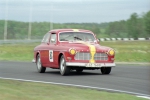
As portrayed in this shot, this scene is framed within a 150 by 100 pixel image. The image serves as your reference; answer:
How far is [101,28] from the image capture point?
3159 inches

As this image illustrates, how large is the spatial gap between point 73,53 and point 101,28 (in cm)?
6189

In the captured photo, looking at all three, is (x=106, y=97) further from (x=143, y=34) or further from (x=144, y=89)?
(x=143, y=34)

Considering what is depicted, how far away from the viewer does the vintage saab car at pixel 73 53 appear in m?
18.5

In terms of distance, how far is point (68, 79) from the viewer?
56.1 ft

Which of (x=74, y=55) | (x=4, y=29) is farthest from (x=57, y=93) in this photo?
(x=4, y=29)

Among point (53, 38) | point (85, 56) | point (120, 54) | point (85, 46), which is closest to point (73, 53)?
point (85, 56)

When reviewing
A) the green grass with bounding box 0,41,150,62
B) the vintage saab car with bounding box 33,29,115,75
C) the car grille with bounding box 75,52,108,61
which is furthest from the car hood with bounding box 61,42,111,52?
the green grass with bounding box 0,41,150,62

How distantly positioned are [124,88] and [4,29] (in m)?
48.5

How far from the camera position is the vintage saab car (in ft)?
60.8

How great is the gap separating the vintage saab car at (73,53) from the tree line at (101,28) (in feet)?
137

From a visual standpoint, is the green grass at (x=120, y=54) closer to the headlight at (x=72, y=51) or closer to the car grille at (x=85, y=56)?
the car grille at (x=85, y=56)

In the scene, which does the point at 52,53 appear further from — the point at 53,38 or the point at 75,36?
the point at 75,36

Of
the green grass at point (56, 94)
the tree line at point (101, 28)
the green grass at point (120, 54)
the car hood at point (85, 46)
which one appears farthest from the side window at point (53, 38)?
the tree line at point (101, 28)

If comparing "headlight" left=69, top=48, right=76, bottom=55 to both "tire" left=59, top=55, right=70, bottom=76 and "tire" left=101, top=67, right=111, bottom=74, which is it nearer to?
"tire" left=59, top=55, right=70, bottom=76
